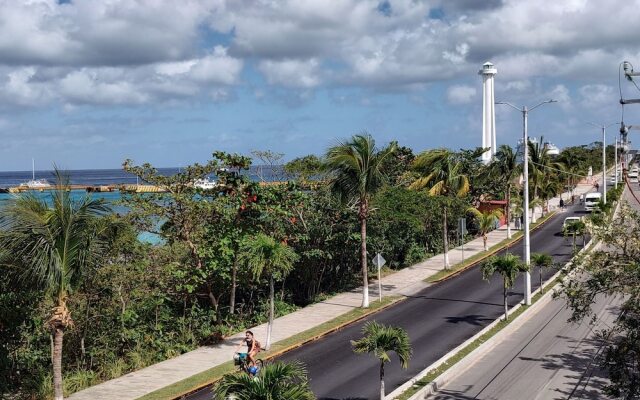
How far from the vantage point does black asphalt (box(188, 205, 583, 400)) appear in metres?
17.1

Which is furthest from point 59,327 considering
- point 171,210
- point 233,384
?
point 171,210

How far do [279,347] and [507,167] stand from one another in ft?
104

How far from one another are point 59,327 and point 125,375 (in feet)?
16.0

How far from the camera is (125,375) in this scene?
1830 centimetres

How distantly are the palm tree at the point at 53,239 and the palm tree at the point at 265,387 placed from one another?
5.65m

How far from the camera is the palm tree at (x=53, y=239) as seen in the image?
1341 cm

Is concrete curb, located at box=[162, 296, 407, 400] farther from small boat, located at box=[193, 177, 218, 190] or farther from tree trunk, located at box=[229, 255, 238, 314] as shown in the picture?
small boat, located at box=[193, 177, 218, 190]

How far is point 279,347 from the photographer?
20.6 metres

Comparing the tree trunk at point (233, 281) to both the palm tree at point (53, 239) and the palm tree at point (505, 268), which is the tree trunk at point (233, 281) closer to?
the palm tree at point (505, 268)

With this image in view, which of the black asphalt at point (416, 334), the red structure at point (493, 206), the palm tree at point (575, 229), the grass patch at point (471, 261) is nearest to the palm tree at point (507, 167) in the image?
the grass patch at point (471, 261)

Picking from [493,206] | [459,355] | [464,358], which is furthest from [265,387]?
[493,206]

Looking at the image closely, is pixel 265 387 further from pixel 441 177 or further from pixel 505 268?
pixel 441 177

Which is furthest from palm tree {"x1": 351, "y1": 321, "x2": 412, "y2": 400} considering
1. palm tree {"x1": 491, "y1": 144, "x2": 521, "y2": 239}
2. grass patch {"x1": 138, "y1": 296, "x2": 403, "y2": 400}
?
palm tree {"x1": 491, "y1": 144, "x2": 521, "y2": 239}

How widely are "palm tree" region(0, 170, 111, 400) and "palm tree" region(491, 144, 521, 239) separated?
37.7 metres
